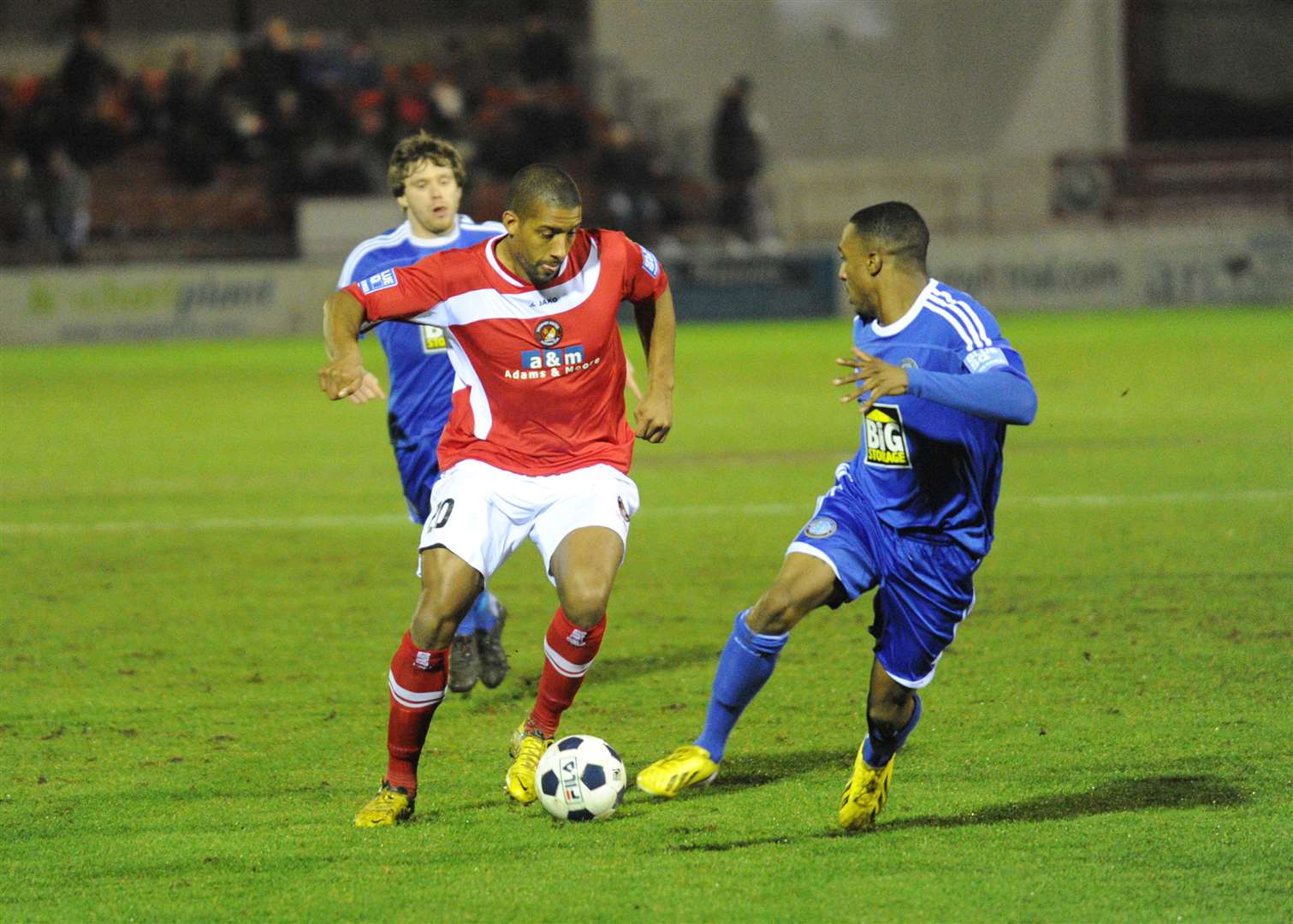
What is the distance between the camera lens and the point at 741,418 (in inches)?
610

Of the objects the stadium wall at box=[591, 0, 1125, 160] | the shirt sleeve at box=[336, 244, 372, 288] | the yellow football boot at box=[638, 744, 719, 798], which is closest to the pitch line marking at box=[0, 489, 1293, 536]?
the shirt sleeve at box=[336, 244, 372, 288]

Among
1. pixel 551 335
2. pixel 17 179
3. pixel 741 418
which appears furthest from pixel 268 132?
pixel 551 335

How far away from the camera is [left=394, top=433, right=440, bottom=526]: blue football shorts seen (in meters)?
7.04

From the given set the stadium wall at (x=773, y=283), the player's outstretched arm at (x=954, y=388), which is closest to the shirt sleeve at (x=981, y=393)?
the player's outstretched arm at (x=954, y=388)

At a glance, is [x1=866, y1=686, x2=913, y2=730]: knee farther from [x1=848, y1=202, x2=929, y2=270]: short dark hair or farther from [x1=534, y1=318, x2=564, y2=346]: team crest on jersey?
[x1=534, y1=318, x2=564, y2=346]: team crest on jersey

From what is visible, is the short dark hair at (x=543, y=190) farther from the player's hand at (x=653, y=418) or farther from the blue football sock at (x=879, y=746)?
the blue football sock at (x=879, y=746)

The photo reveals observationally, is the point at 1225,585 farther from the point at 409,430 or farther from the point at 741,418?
the point at 741,418

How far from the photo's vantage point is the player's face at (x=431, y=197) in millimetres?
6840

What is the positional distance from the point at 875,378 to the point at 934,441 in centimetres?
53

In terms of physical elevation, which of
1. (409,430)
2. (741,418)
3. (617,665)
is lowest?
(741,418)

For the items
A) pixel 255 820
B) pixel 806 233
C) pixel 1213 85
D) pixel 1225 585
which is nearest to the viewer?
pixel 255 820

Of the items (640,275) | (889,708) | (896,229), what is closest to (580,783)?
(889,708)

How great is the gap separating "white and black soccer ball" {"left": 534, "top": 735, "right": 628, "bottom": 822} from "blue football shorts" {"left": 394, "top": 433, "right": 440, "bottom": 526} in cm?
206

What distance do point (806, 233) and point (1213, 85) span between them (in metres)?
9.62
